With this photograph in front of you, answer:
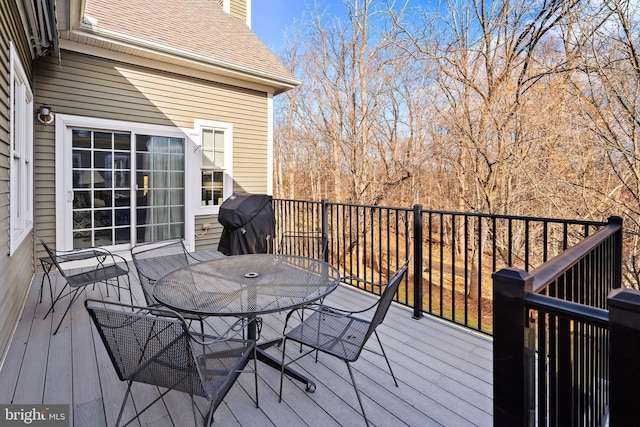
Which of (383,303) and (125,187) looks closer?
(383,303)

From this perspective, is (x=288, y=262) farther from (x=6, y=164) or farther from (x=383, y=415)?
(x=6, y=164)

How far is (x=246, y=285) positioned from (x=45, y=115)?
4.17 meters

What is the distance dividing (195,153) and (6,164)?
304 cm

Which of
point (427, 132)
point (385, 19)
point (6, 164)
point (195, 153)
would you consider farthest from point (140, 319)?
point (427, 132)

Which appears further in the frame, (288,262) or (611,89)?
(611,89)

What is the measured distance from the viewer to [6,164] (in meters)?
2.72

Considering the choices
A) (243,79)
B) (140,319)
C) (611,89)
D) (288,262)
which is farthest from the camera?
(243,79)

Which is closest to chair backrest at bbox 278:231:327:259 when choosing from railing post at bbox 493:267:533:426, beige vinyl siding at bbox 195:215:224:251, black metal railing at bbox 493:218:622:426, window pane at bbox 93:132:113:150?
beige vinyl siding at bbox 195:215:224:251

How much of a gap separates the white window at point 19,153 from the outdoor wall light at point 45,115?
8.8 inches

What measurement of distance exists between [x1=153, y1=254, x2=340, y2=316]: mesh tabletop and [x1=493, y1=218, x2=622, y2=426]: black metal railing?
1089 mm

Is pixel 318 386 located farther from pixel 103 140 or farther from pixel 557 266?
pixel 103 140

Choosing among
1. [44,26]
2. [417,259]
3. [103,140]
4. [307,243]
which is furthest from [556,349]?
[103,140]

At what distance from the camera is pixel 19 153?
133 inches

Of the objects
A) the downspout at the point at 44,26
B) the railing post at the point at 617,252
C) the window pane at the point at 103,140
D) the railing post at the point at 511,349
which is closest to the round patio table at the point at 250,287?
the railing post at the point at 511,349
